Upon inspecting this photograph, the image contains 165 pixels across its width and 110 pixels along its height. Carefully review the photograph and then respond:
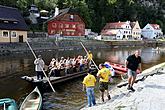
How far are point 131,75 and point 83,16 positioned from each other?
3326 inches

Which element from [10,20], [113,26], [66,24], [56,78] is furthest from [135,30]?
[56,78]

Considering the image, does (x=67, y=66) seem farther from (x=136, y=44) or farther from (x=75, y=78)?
(x=136, y=44)

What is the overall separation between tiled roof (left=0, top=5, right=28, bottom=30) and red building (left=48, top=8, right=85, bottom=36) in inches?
875

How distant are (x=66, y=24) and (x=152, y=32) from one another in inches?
1984

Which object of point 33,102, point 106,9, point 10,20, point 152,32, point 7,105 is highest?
point 106,9

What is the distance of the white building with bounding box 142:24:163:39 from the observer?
128500 millimetres

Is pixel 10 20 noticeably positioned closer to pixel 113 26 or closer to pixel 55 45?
pixel 55 45

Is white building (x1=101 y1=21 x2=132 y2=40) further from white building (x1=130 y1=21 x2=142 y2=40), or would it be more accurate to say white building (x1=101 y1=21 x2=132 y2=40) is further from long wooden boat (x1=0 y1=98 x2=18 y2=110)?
long wooden boat (x1=0 y1=98 x2=18 y2=110)

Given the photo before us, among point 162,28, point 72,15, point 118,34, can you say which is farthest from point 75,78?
point 162,28

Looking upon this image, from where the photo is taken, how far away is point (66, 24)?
91125 mm

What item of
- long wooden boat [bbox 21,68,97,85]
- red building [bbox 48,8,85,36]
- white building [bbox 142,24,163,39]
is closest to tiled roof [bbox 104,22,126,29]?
white building [bbox 142,24,163,39]

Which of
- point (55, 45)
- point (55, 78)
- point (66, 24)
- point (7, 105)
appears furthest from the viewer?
point (66, 24)

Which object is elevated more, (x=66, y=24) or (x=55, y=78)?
(x=66, y=24)

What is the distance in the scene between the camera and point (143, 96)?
1509cm
